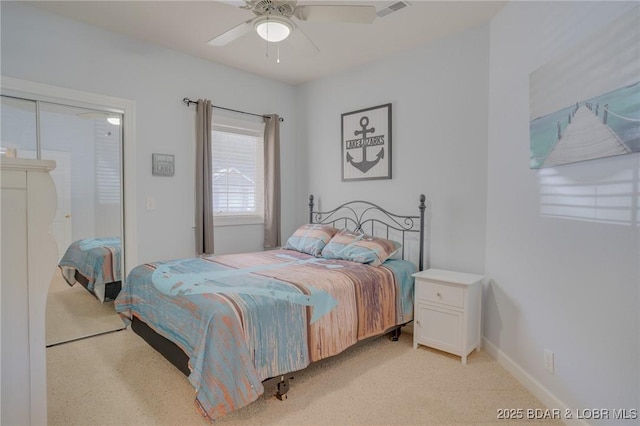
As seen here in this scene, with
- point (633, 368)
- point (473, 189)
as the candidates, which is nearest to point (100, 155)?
point (473, 189)

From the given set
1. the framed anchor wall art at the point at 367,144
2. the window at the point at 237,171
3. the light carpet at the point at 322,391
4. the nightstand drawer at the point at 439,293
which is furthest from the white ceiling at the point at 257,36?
the light carpet at the point at 322,391

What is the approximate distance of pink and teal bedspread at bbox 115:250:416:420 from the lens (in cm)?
178

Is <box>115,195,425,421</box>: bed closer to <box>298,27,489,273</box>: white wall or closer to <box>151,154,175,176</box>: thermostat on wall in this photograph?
<box>298,27,489,273</box>: white wall

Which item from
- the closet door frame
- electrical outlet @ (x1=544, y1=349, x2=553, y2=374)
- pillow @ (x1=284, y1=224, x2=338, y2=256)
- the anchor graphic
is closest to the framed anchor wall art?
the anchor graphic

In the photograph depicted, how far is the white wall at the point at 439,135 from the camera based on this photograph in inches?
116

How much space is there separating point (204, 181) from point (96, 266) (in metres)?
1.29

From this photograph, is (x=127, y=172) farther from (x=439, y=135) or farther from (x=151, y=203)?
(x=439, y=135)

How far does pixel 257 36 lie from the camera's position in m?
3.17

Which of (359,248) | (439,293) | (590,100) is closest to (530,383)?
(439,293)

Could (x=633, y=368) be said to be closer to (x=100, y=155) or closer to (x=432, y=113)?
(x=432, y=113)

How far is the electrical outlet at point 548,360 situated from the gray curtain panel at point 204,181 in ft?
10.1

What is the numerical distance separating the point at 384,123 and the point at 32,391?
3.37 meters

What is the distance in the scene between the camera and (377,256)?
10.0 ft

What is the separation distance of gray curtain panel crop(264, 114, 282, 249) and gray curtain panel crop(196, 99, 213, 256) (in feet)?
2.62
